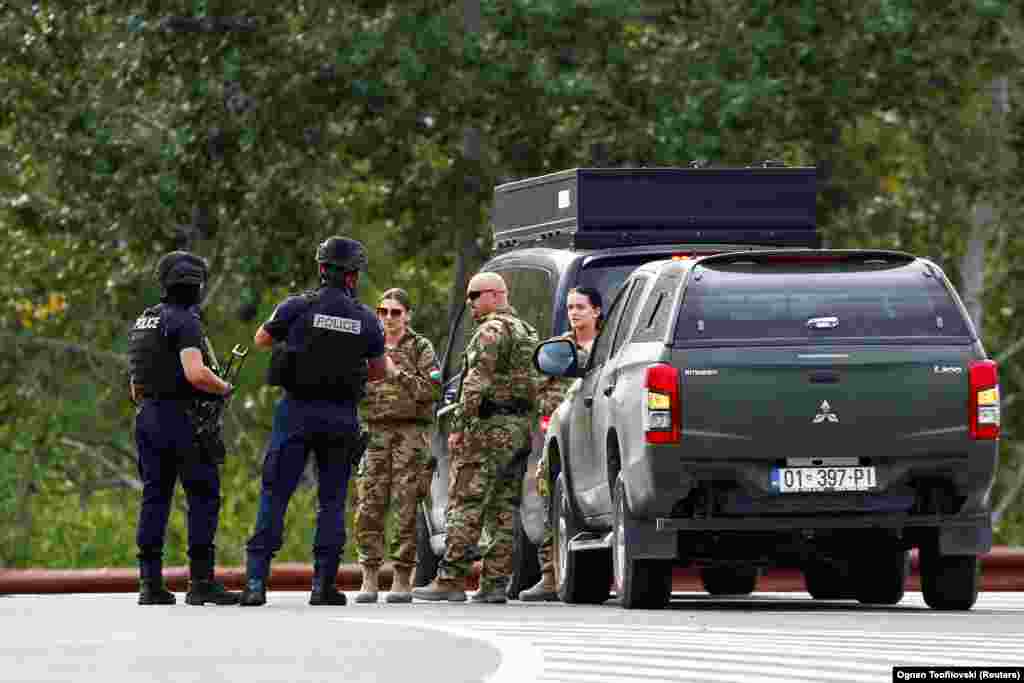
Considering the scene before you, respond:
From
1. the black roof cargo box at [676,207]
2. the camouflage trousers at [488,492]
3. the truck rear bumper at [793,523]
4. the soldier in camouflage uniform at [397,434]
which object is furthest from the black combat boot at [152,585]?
the truck rear bumper at [793,523]

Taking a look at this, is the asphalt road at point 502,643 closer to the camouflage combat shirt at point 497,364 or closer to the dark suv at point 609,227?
the camouflage combat shirt at point 497,364

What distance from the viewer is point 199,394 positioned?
1803cm

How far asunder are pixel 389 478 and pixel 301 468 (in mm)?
1205

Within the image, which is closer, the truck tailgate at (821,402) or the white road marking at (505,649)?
the white road marking at (505,649)

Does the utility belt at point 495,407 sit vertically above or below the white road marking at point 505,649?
above

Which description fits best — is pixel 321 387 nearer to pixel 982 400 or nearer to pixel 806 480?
pixel 806 480

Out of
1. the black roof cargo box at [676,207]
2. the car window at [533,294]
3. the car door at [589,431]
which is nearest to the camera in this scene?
the car door at [589,431]

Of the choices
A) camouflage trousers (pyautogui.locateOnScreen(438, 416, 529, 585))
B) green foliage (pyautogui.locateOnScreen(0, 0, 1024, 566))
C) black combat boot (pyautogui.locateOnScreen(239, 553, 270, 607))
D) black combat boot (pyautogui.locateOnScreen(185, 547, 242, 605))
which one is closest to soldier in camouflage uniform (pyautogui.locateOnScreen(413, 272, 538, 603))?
camouflage trousers (pyautogui.locateOnScreen(438, 416, 529, 585))

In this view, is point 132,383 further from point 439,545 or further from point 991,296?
point 991,296

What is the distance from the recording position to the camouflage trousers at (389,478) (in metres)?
19.0

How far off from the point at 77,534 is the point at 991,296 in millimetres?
17612

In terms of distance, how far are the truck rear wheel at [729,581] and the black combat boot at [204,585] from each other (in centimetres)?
377

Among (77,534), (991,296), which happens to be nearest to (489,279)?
(77,534)

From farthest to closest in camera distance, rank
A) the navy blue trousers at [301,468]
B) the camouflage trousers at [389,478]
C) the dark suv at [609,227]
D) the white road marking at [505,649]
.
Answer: the camouflage trousers at [389,478]
the dark suv at [609,227]
the navy blue trousers at [301,468]
the white road marking at [505,649]
